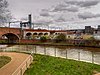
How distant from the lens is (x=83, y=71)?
22.6 meters

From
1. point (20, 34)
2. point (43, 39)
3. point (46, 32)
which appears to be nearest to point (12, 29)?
point (20, 34)

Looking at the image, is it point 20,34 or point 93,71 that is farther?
point 20,34

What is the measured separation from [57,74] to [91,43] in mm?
56538

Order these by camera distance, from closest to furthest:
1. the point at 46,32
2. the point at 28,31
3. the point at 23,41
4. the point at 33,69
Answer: the point at 33,69
the point at 23,41
the point at 28,31
the point at 46,32

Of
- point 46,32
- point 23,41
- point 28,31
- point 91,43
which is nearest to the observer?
point 91,43

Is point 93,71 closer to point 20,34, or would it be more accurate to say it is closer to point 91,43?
point 91,43

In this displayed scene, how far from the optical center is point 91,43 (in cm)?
7550

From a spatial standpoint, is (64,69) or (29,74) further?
(64,69)

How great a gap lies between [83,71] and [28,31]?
308 feet

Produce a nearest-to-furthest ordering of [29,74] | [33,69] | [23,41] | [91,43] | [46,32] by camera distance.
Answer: [29,74] < [33,69] < [91,43] < [23,41] < [46,32]

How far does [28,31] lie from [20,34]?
24.9 m

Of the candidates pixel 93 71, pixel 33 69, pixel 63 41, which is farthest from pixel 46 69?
pixel 63 41

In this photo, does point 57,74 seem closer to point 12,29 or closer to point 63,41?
point 12,29

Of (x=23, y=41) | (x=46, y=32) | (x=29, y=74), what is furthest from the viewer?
(x=46, y=32)
